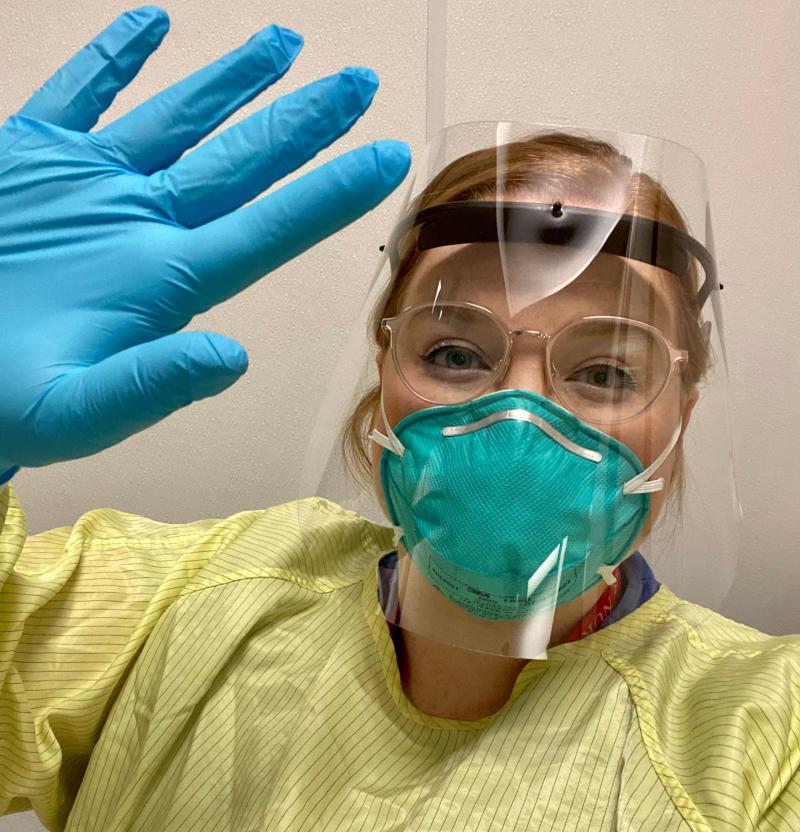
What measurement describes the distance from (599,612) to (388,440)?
304 mm

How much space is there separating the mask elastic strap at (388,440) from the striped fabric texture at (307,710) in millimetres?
216

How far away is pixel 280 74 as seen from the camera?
2.42 ft

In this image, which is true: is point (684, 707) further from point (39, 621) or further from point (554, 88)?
point (554, 88)

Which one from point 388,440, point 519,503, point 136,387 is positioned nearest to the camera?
point 136,387

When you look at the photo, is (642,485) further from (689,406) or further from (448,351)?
(448,351)

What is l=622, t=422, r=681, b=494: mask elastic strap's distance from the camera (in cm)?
73

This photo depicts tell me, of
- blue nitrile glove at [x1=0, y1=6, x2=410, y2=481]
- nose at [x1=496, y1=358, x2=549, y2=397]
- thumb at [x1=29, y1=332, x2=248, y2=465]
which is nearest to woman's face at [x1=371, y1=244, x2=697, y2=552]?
nose at [x1=496, y1=358, x2=549, y2=397]

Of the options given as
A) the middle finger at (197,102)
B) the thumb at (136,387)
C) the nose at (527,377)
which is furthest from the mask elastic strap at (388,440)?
the middle finger at (197,102)

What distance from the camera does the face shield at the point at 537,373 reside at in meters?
0.71

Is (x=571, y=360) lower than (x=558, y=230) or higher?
lower

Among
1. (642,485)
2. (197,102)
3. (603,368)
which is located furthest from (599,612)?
(197,102)

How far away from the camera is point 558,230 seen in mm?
712

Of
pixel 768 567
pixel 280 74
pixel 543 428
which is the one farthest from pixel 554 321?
pixel 768 567

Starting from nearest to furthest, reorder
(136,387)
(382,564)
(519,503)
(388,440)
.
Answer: (136,387) → (519,503) → (388,440) → (382,564)
